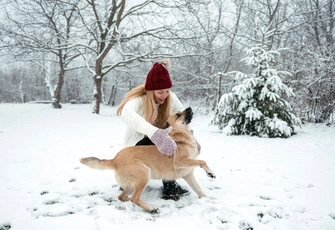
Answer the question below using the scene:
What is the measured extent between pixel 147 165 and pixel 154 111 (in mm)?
782

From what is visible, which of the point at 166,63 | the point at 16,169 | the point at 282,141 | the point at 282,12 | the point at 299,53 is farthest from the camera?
the point at 282,12

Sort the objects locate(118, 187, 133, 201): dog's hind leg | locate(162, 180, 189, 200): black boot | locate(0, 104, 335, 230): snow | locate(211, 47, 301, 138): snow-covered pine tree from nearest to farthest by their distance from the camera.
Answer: locate(0, 104, 335, 230): snow → locate(118, 187, 133, 201): dog's hind leg → locate(162, 180, 189, 200): black boot → locate(211, 47, 301, 138): snow-covered pine tree

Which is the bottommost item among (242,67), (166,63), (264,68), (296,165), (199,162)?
(296,165)

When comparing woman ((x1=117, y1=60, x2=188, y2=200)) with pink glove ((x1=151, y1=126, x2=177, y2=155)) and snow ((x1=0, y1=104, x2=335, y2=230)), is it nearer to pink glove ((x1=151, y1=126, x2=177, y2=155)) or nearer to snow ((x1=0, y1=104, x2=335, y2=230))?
pink glove ((x1=151, y1=126, x2=177, y2=155))

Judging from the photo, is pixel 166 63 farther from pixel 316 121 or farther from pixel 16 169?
pixel 316 121

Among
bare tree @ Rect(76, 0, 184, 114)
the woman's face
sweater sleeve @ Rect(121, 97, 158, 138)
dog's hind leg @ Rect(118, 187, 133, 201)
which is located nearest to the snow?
dog's hind leg @ Rect(118, 187, 133, 201)

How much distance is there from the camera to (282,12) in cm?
1917

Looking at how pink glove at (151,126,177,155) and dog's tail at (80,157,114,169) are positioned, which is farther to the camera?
dog's tail at (80,157,114,169)

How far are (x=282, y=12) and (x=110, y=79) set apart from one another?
23593 mm

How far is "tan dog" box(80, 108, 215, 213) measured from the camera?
2.63 metres

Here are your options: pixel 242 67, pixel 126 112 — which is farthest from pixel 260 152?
pixel 242 67

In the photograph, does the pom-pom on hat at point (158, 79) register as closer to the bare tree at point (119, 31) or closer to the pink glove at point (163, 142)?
the pink glove at point (163, 142)

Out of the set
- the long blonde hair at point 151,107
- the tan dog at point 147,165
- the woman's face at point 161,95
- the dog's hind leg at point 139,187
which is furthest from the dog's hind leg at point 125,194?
the woman's face at point 161,95

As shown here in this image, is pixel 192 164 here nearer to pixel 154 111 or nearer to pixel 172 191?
pixel 172 191
